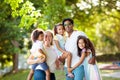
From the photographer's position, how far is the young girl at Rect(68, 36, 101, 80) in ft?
19.6

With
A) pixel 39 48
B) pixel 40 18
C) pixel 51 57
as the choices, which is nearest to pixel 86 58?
pixel 51 57

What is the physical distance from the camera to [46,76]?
5.98m

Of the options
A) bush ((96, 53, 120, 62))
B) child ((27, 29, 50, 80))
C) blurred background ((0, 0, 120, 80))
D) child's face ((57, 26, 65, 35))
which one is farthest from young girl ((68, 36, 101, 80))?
bush ((96, 53, 120, 62))

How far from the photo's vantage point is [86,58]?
6.06 m

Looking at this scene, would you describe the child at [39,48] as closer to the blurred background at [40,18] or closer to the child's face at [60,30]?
the child's face at [60,30]

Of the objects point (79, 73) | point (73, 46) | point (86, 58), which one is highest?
point (73, 46)

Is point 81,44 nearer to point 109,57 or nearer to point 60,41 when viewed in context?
point 60,41

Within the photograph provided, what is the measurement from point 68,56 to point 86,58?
0.33 m

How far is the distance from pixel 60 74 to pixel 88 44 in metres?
7.32

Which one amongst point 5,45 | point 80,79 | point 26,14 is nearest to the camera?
point 80,79

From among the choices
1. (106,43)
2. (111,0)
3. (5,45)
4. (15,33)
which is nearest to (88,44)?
(111,0)

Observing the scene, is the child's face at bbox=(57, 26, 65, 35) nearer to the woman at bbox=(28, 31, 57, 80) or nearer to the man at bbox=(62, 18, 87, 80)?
the man at bbox=(62, 18, 87, 80)

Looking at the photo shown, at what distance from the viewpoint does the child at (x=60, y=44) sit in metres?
6.07

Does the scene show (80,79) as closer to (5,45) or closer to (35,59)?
(35,59)
